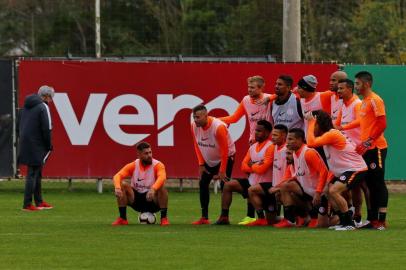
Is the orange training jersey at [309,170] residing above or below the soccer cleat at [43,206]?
above

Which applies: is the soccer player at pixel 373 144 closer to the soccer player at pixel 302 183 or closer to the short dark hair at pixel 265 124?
the soccer player at pixel 302 183

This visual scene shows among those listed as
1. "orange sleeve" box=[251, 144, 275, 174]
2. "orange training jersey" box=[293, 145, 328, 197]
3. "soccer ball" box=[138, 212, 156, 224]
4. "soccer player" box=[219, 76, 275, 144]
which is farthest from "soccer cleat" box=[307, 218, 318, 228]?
"soccer ball" box=[138, 212, 156, 224]

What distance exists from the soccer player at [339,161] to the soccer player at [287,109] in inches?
48.0

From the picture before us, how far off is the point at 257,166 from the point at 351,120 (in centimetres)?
143

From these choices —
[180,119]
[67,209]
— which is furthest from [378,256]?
[180,119]

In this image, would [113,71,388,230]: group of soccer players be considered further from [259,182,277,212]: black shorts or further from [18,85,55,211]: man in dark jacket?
[18,85,55,211]: man in dark jacket

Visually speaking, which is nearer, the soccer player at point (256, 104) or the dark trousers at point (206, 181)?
the soccer player at point (256, 104)

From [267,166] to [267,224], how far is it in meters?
0.82

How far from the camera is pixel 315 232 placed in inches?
687

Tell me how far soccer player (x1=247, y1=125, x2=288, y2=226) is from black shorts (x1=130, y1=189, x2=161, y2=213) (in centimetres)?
132

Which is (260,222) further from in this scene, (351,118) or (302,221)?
(351,118)

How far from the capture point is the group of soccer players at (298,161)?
58.6ft

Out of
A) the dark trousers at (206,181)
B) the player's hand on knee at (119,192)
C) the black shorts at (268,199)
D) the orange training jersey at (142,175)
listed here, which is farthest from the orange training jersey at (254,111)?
the player's hand on knee at (119,192)

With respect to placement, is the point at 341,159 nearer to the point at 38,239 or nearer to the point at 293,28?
the point at 38,239
